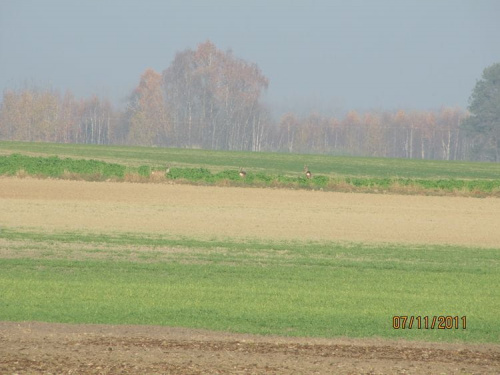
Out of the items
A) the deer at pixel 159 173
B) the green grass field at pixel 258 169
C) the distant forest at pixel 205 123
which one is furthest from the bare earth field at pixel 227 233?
the distant forest at pixel 205 123

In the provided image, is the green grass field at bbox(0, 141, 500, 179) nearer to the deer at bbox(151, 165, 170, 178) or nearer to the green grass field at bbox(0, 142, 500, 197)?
the green grass field at bbox(0, 142, 500, 197)

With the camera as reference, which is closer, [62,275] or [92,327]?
[92,327]

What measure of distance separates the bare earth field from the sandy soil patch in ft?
0.17

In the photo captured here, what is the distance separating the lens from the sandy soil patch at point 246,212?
30281 millimetres

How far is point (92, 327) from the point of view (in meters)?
13.7

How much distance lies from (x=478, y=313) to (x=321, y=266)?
21.2 ft

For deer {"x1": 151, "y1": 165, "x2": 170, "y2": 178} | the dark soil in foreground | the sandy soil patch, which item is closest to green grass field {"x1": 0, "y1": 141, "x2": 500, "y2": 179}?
deer {"x1": 151, "y1": 165, "x2": 170, "y2": 178}

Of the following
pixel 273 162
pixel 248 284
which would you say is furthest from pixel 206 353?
pixel 273 162

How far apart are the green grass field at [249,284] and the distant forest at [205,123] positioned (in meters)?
108

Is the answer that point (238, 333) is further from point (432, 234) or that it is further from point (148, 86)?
point (148, 86)

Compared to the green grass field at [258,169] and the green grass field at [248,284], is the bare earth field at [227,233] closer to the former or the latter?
the green grass field at [248,284]

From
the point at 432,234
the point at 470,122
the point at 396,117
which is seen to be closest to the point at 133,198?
the point at 432,234

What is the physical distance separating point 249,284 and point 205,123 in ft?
415

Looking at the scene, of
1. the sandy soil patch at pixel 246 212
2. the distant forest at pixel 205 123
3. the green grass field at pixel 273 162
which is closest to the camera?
the sandy soil patch at pixel 246 212
